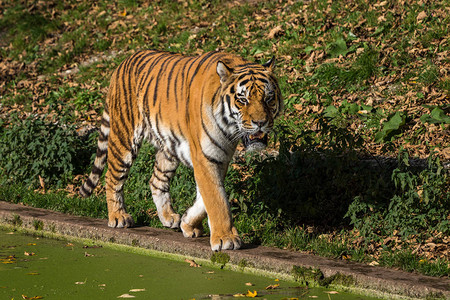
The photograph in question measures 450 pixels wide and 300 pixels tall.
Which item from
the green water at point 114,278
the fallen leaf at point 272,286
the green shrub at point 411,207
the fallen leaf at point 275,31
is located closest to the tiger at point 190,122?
the green water at point 114,278

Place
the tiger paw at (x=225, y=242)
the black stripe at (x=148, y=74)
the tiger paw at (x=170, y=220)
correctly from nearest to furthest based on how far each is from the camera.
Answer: the tiger paw at (x=225, y=242)
the tiger paw at (x=170, y=220)
the black stripe at (x=148, y=74)

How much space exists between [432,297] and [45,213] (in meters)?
4.05

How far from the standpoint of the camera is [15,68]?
12.3m

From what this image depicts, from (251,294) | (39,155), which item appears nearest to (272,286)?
(251,294)

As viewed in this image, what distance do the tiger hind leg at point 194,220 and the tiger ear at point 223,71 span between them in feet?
3.43

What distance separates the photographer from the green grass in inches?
219

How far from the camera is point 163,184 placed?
6.48 metres

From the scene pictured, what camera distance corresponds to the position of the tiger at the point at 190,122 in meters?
5.09

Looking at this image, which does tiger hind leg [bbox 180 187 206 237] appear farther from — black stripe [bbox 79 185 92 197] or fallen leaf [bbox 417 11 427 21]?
fallen leaf [bbox 417 11 427 21]

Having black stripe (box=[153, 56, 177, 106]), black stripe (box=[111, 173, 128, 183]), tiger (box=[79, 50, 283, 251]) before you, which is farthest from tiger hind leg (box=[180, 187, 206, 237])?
black stripe (box=[153, 56, 177, 106])

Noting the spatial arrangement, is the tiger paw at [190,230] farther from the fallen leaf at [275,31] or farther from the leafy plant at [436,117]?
the fallen leaf at [275,31]

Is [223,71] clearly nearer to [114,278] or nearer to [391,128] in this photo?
[114,278]

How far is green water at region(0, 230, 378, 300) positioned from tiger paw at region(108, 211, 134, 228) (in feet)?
1.23

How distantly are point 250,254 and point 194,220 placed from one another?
2.77 ft
